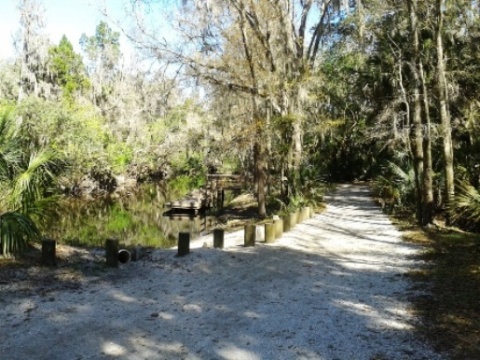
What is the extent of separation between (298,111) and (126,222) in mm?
10274

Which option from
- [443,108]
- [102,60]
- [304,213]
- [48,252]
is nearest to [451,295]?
[48,252]

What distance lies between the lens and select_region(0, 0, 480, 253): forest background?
9.32 m

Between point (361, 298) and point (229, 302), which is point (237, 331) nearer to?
point (229, 302)

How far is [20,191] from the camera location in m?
7.63

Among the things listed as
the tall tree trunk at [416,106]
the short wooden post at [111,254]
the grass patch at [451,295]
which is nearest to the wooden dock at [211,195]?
the tall tree trunk at [416,106]

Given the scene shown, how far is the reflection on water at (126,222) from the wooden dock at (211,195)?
58cm

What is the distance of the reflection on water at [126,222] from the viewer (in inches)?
692

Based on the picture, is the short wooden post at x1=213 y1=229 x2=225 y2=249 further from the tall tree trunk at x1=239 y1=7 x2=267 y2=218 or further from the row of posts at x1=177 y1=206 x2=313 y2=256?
the tall tree trunk at x1=239 y1=7 x2=267 y2=218

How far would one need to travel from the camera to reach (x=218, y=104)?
56.3 feet

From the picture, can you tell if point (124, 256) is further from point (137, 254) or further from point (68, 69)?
point (68, 69)

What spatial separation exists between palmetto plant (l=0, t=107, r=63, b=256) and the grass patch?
229 inches

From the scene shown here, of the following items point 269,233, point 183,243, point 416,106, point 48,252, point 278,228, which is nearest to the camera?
point 48,252

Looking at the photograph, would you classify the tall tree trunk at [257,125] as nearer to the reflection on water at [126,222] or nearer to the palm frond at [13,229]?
the reflection on water at [126,222]

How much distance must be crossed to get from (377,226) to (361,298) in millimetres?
7037
